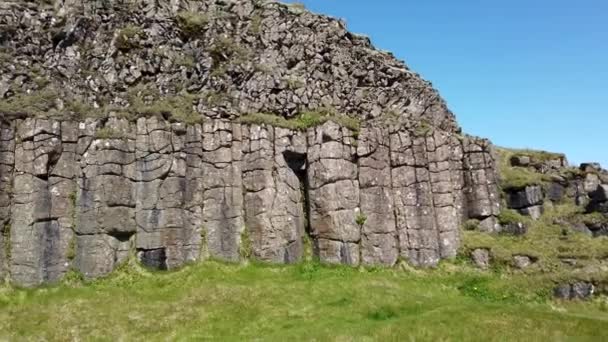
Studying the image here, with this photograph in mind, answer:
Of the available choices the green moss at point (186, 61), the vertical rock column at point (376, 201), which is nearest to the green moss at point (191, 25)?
the green moss at point (186, 61)

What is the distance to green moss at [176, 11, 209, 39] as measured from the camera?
59812mm

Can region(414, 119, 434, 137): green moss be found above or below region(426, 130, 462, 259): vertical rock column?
above

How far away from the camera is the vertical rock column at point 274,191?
4994cm

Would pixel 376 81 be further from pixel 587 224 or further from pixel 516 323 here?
pixel 516 323

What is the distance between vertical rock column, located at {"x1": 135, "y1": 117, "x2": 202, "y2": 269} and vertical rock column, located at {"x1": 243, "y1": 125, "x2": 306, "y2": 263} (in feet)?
15.0

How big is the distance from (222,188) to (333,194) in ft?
32.3

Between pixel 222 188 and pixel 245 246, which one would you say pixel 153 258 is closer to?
pixel 245 246

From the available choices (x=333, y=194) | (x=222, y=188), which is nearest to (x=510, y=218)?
(x=333, y=194)

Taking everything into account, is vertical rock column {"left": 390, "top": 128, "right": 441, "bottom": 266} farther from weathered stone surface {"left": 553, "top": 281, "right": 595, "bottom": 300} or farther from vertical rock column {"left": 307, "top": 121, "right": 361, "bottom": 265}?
weathered stone surface {"left": 553, "top": 281, "right": 595, "bottom": 300}

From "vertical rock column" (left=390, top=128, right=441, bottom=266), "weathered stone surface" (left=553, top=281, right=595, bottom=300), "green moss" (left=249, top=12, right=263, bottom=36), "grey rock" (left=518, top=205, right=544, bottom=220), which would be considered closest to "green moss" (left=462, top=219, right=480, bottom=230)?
"vertical rock column" (left=390, top=128, right=441, bottom=266)

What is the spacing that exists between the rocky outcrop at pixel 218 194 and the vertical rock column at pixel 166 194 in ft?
0.29

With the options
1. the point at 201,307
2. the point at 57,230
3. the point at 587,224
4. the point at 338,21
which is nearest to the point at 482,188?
the point at 587,224

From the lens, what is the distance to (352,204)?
52219 millimetres

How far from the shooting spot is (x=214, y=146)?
51312mm
